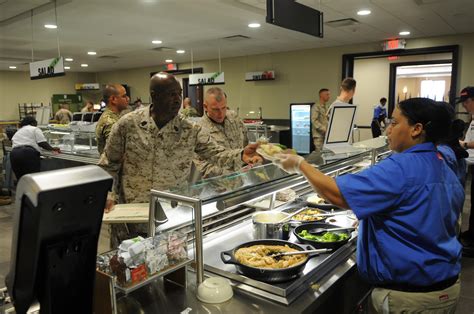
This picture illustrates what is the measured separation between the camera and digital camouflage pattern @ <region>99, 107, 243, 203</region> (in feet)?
7.59

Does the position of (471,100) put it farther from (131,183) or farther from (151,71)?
(151,71)

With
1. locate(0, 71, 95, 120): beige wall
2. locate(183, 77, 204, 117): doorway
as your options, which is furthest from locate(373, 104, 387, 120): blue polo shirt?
locate(0, 71, 95, 120): beige wall

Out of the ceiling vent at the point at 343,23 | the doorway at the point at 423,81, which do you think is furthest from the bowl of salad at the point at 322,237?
the doorway at the point at 423,81

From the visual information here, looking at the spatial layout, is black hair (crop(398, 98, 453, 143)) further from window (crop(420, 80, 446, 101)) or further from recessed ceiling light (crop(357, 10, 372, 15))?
window (crop(420, 80, 446, 101))

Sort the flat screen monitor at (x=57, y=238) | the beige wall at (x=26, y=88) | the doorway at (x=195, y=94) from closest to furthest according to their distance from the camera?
the flat screen monitor at (x=57, y=238)
the doorway at (x=195, y=94)
the beige wall at (x=26, y=88)

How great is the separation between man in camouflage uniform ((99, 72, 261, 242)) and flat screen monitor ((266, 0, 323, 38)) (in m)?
1.32

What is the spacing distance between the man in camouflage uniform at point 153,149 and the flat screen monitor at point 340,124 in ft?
2.99

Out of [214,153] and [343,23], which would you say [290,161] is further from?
[343,23]

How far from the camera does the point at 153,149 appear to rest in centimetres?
235

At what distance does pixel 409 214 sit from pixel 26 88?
18.2m

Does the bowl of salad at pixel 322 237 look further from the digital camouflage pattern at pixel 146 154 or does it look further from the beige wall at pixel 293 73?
the beige wall at pixel 293 73

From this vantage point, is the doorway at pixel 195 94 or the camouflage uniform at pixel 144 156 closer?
the camouflage uniform at pixel 144 156

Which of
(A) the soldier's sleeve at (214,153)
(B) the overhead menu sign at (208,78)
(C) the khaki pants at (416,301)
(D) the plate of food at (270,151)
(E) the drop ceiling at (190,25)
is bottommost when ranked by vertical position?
(C) the khaki pants at (416,301)

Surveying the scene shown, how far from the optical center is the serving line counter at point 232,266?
144cm
